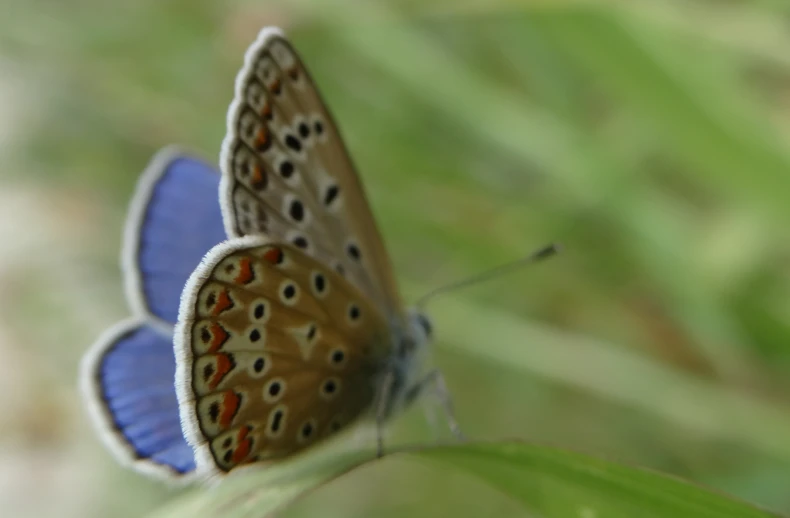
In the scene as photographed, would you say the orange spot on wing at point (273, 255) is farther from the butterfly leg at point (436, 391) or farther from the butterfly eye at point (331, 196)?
the butterfly leg at point (436, 391)

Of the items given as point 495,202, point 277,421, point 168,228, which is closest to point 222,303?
point 277,421

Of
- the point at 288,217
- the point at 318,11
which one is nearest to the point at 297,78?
the point at 288,217

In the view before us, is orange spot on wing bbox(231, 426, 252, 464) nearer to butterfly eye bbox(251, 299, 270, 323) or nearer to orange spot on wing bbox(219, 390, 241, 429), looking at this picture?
orange spot on wing bbox(219, 390, 241, 429)

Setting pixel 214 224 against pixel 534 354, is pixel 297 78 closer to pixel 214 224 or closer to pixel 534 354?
pixel 214 224

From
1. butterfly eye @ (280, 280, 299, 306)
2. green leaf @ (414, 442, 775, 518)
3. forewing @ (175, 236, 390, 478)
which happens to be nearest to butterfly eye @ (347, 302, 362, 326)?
forewing @ (175, 236, 390, 478)

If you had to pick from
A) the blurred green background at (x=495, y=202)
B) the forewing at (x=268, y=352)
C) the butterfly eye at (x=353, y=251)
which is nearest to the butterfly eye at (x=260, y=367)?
the forewing at (x=268, y=352)

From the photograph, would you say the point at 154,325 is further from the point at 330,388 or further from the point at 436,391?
→ the point at 436,391
